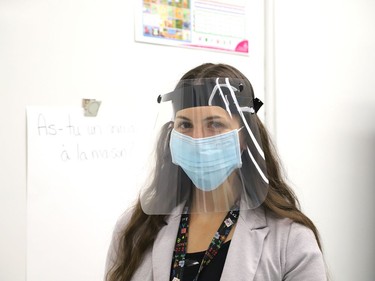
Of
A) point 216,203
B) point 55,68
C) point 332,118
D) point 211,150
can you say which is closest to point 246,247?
point 216,203

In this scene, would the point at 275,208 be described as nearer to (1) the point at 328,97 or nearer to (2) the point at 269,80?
(2) the point at 269,80

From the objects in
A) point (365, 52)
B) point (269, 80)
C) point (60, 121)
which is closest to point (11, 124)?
point (60, 121)

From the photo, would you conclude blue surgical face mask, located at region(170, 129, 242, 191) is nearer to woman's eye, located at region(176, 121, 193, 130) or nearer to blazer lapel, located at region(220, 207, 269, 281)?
woman's eye, located at region(176, 121, 193, 130)

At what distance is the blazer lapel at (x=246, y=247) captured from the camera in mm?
802

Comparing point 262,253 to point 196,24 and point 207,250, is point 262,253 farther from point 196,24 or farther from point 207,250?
point 196,24

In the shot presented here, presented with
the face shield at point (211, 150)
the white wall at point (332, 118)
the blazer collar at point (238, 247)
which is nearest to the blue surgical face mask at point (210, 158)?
the face shield at point (211, 150)

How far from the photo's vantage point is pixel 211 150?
2.67 feet

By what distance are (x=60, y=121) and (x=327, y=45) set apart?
1267 millimetres

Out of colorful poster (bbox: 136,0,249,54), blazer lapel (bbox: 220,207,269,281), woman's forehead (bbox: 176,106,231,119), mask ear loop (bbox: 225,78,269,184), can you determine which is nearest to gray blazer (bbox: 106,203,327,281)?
blazer lapel (bbox: 220,207,269,281)

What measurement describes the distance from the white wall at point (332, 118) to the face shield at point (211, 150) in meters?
0.84

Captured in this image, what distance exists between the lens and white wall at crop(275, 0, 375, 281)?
5.49ft

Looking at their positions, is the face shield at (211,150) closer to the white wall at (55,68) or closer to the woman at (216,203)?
the woman at (216,203)

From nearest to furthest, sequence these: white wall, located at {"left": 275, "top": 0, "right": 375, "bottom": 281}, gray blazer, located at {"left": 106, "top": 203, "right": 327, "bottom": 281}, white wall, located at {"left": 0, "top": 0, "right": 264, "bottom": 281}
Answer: gray blazer, located at {"left": 106, "top": 203, "right": 327, "bottom": 281} < white wall, located at {"left": 0, "top": 0, "right": 264, "bottom": 281} < white wall, located at {"left": 275, "top": 0, "right": 375, "bottom": 281}

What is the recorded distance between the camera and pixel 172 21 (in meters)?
1.40
